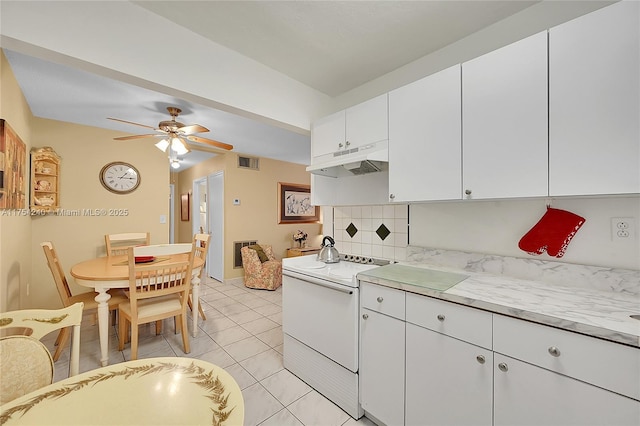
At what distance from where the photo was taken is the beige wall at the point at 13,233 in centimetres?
184

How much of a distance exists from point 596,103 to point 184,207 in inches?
278

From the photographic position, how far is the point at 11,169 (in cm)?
193

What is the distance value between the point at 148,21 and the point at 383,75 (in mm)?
1705

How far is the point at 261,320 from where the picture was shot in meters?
3.05

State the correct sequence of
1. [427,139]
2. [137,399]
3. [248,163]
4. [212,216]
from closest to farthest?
1. [137,399]
2. [427,139]
3. [248,163]
4. [212,216]

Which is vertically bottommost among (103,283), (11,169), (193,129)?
(103,283)

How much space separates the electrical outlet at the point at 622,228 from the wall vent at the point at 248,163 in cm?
469

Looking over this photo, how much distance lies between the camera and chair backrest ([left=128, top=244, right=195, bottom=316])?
6.63ft

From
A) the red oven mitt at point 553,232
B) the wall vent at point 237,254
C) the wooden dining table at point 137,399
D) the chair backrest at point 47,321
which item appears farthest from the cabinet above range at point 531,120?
the wall vent at point 237,254

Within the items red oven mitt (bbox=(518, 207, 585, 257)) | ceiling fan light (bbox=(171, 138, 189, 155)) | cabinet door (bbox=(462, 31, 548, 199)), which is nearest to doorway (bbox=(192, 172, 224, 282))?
ceiling fan light (bbox=(171, 138, 189, 155))

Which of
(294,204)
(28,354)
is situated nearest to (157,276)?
(28,354)

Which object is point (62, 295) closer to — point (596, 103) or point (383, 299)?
point (383, 299)

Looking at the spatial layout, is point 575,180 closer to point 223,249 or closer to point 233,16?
point 233,16

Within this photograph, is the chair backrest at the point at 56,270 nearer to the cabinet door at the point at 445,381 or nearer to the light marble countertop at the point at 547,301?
the light marble countertop at the point at 547,301
